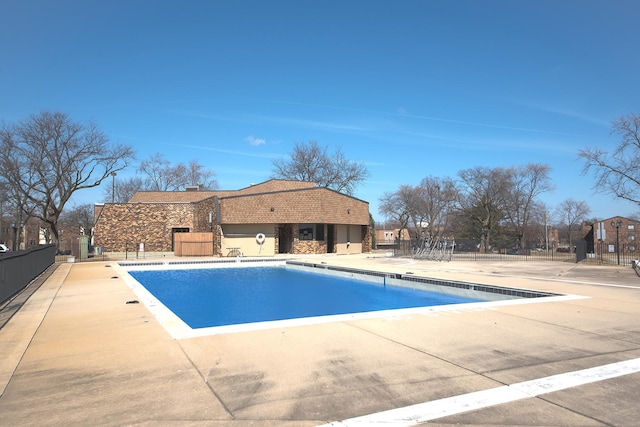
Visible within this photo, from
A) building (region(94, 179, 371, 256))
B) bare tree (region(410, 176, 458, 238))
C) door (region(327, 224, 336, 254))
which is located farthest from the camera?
bare tree (region(410, 176, 458, 238))

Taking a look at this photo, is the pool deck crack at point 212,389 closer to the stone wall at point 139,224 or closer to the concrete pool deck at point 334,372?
the concrete pool deck at point 334,372

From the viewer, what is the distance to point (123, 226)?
112 ft

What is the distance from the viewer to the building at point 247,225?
99.0 ft

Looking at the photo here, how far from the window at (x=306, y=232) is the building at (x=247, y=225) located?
0.24ft

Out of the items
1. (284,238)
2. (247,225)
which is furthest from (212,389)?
(284,238)

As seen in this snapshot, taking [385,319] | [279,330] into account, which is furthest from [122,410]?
[385,319]

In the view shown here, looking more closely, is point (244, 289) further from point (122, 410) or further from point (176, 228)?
point (176, 228)

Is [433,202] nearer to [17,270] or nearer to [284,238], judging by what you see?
[284,238]

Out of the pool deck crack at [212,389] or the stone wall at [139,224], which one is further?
the stone wall at [139,224]

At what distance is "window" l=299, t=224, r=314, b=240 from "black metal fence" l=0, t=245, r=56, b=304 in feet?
57.8

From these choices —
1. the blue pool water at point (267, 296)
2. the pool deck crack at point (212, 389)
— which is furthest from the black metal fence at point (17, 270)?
the pool deck crack at point (212, 389)

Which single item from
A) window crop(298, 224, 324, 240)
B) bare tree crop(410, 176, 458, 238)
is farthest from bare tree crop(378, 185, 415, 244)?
window crop(298, 224, 324, 240)

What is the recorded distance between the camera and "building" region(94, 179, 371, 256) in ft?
99.0

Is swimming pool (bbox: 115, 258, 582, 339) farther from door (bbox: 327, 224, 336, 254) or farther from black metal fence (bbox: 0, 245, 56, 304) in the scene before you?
door (bbox: 327, 224, 336, 254)
